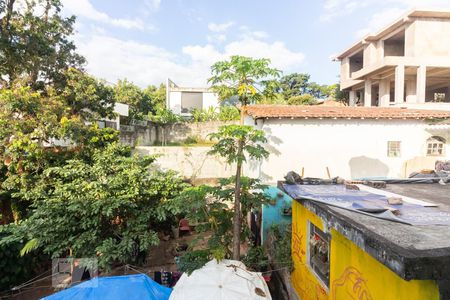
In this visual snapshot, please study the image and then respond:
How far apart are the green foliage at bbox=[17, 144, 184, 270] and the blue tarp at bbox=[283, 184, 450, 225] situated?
498 cm

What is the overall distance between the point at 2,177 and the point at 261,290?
1128cm

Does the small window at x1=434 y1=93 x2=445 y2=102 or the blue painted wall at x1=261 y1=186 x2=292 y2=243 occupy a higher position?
the small window at x1=434 y1=93 x2=445 y2=102

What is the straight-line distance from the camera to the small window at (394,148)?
1039cm

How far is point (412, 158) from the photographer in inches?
410

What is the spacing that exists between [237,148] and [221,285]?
2.79 metres

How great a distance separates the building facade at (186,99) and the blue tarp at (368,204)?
28364mm

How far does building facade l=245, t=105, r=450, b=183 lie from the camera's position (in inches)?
392

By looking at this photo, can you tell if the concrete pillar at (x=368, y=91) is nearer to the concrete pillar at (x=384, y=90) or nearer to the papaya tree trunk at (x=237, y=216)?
the concrete pillar at (x=384, y=90)

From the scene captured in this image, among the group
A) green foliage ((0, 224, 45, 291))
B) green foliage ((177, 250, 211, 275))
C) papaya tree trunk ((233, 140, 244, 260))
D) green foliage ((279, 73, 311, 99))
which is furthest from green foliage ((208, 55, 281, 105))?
green foliage ((279, 73, 311, 99))

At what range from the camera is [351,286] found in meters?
3.71

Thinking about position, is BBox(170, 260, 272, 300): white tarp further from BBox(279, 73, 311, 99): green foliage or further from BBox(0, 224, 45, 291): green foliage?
BBox(279, 73, 311, 99): green foliage

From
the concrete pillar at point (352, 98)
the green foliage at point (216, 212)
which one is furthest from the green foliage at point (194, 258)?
the concrete pillar at point (352, 98)

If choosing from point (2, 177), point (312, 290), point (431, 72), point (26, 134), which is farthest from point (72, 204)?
point (431, 72)

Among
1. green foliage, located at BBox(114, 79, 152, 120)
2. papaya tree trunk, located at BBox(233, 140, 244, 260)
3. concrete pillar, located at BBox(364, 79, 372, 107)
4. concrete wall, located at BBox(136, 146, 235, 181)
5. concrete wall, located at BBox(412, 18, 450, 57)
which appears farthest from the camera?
green foliage, located at BBox(114, 79, 152, 120)
